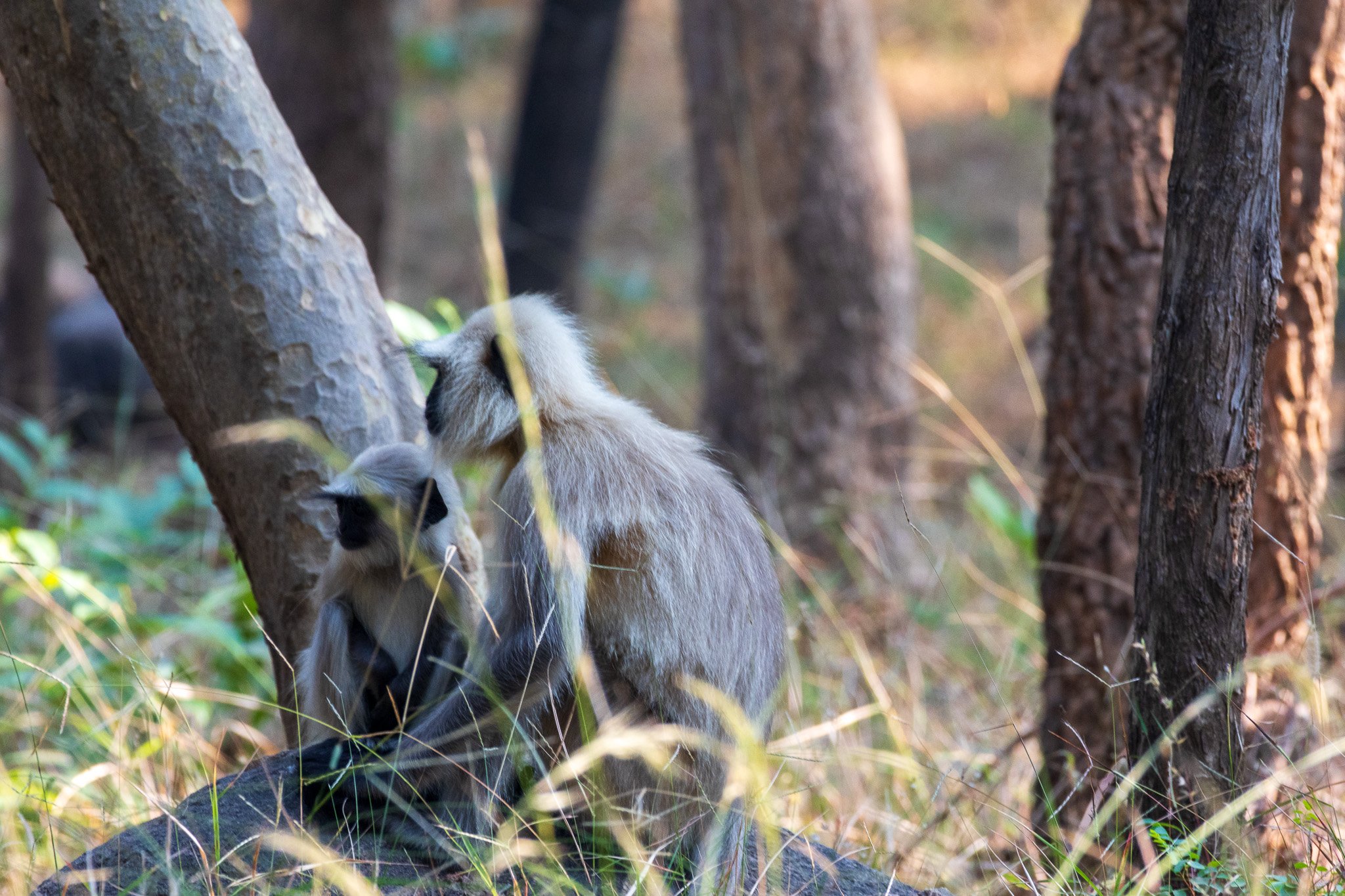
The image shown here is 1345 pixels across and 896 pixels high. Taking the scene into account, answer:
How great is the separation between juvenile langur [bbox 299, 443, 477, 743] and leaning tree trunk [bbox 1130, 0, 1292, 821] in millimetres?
1387

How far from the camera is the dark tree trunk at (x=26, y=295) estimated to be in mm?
6934

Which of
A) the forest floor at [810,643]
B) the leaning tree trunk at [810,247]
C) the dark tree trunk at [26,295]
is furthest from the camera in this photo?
the dark tree trunk at [26,295]

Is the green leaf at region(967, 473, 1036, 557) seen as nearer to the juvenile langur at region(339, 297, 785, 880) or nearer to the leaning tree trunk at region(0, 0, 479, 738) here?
the juvenile langur at region(339, 297, 785, 880)

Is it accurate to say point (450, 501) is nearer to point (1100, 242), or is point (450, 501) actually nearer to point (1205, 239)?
point (1205, 239)

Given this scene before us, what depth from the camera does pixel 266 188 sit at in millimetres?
2525

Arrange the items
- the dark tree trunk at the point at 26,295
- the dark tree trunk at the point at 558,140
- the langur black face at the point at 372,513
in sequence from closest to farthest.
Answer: the langur black face at the point at 372,513
the dark tree trunk at the point at 26,295
the dark tree trunk at the point at 558,140

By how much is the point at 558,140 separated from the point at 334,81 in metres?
3.19

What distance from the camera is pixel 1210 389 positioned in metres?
2.01

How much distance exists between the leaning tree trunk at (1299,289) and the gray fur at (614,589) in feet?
4.46

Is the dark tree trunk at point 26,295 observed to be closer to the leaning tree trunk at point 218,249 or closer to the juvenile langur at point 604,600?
the leaning tree trunk at point 218,249

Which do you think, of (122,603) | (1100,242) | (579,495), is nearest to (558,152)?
(122,603)

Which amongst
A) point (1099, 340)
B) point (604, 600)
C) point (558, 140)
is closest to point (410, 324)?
point (604, 600)

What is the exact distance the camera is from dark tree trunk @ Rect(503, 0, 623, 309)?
351 inches

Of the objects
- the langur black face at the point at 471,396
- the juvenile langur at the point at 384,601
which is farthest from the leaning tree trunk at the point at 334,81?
the langur black face at the point at 471,396
